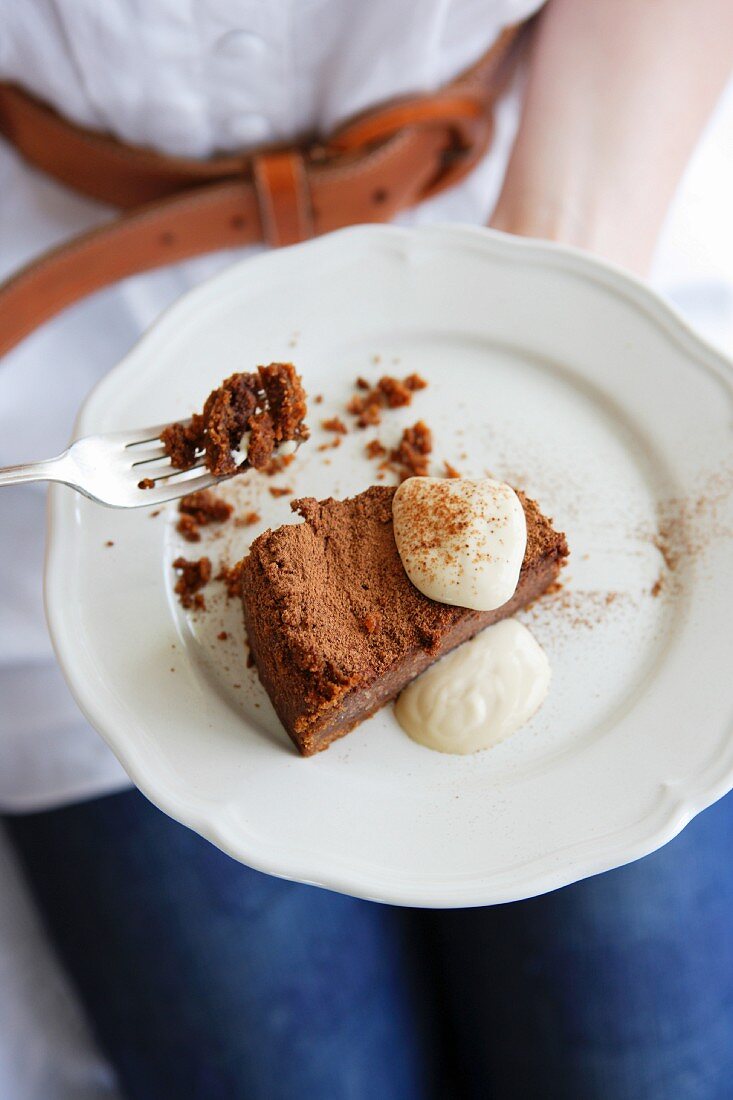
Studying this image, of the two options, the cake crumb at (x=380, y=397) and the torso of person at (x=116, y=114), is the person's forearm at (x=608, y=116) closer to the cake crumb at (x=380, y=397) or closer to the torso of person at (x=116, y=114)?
the torso of person at (x=116, y=114)

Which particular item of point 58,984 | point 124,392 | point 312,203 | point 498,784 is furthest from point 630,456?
point 58,984

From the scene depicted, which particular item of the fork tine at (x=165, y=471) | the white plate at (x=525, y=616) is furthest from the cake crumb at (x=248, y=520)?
the fork tine at (x=165, y=471)

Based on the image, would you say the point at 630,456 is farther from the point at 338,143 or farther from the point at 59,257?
the point at 59,257

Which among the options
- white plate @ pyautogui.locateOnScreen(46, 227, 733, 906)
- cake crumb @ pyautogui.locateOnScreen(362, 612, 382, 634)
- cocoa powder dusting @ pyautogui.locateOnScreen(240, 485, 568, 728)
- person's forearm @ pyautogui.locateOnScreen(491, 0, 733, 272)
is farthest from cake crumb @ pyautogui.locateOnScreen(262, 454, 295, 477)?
person's forearm @ pyautogui.locateOnScreen(491, 0, 733, 272)

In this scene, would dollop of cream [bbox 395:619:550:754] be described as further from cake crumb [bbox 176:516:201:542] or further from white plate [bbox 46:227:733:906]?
cake crumb [bbox 176:516:201:542]

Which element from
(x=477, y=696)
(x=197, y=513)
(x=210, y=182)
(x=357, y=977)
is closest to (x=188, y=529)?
(x=197, y=513)
